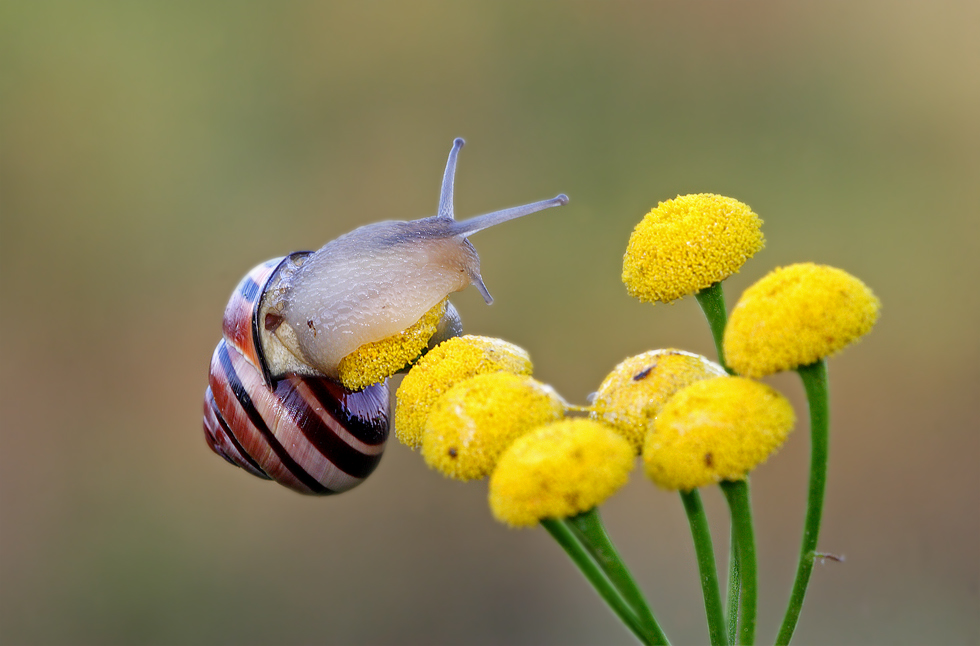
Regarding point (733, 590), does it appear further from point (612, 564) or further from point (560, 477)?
point (560, 477)

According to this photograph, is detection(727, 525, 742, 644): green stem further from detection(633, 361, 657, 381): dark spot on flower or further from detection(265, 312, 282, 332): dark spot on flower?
detection(265, 312, 282, 332): dark spot on flower

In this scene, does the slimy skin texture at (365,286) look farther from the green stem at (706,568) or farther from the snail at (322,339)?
the green stem at (706,568)

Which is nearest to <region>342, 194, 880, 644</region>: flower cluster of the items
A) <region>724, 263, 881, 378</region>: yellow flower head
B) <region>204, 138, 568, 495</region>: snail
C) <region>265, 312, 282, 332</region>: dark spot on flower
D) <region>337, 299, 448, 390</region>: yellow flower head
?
<region>724, 263, 881, 378</region>: yellow flower head

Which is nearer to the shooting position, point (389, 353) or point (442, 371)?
point (442, 371)

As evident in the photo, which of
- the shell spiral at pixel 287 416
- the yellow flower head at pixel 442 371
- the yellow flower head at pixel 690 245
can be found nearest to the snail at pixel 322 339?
the shell spiral at pixel 287 416

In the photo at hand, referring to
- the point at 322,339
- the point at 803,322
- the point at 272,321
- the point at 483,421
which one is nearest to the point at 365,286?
the point at 322,339

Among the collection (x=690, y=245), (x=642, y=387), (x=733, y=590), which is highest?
(x=690, y=245)
